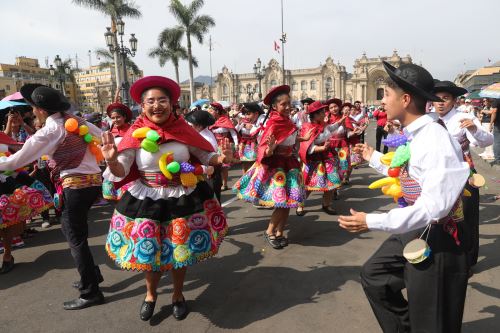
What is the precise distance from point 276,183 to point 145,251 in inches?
90.9

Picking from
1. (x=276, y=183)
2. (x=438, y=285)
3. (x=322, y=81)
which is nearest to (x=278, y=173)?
(x=276, y=183)

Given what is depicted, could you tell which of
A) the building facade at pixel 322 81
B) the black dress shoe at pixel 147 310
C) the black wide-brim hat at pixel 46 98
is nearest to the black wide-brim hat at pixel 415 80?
the black dress shoe at pixel 147 310

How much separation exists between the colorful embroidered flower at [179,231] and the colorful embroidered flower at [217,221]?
1.02 feet

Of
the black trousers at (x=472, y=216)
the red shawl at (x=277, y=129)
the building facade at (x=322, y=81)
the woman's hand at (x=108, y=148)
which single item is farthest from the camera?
the building facade at (x=322, y=81)

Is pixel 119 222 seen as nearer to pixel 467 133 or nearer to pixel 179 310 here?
pixel 179 310

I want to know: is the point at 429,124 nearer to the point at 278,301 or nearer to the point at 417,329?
the point at 417,329

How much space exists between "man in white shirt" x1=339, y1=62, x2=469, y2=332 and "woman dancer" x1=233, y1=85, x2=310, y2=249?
2.47 m

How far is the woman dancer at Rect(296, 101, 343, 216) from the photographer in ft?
19.9

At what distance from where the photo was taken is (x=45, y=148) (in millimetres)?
3281

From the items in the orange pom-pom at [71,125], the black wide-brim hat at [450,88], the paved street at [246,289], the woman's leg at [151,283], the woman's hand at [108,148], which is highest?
the black wide-brim hat at [450,88]

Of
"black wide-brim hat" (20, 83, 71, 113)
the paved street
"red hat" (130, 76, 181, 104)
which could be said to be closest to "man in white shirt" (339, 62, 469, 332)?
the paved street

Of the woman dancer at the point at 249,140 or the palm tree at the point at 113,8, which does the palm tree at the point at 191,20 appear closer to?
the palm tree at the point at 113,8

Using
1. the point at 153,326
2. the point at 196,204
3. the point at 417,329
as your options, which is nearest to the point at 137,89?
the point at 196,204

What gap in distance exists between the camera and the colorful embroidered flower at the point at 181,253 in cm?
296
